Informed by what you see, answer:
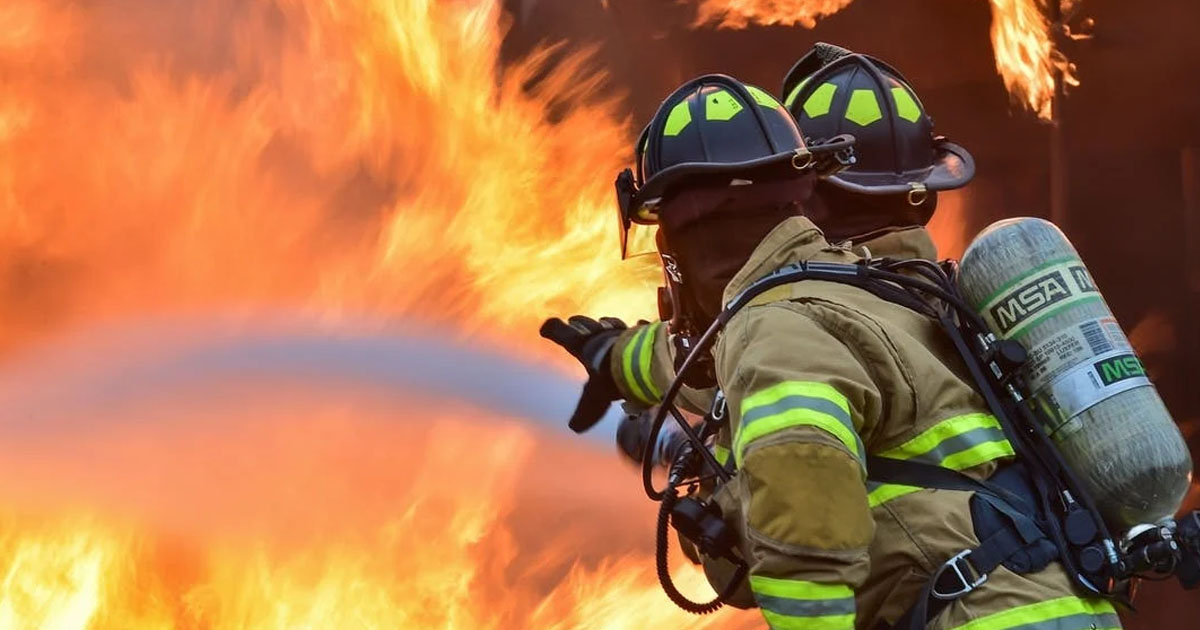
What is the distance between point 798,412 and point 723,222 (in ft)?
2.40

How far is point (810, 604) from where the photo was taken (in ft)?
7.52

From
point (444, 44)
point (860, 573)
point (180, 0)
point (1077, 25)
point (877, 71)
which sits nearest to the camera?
point (860, 573)

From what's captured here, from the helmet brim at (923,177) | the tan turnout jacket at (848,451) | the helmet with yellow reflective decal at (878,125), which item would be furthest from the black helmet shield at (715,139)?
the helmet with yellow reflective decal at (878,125)

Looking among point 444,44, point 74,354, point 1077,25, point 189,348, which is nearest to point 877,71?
point 444,44

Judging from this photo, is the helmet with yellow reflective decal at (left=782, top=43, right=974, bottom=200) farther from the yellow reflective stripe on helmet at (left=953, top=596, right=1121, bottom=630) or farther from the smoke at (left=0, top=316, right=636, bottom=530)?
the yellow reflective stripe on helmet at (left=953, top=596, right=1121, bottom=630)

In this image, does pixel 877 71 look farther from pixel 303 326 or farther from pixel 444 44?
pixel 303 326

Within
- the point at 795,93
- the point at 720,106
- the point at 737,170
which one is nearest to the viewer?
the point at 737,170

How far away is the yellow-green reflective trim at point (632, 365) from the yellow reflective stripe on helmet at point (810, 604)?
4.83 ft

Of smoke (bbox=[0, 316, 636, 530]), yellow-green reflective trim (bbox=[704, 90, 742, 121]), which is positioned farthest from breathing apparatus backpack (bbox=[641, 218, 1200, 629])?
smoke (bbox=[0, 316, 636, 530])

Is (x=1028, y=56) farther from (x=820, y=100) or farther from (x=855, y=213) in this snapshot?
(x=855, y=213)

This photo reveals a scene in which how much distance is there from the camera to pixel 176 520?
4113mm

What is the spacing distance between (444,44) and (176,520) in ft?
6.19

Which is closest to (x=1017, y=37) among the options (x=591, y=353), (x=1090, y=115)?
(x=1090, y=115)

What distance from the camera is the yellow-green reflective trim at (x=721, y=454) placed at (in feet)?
9.91
